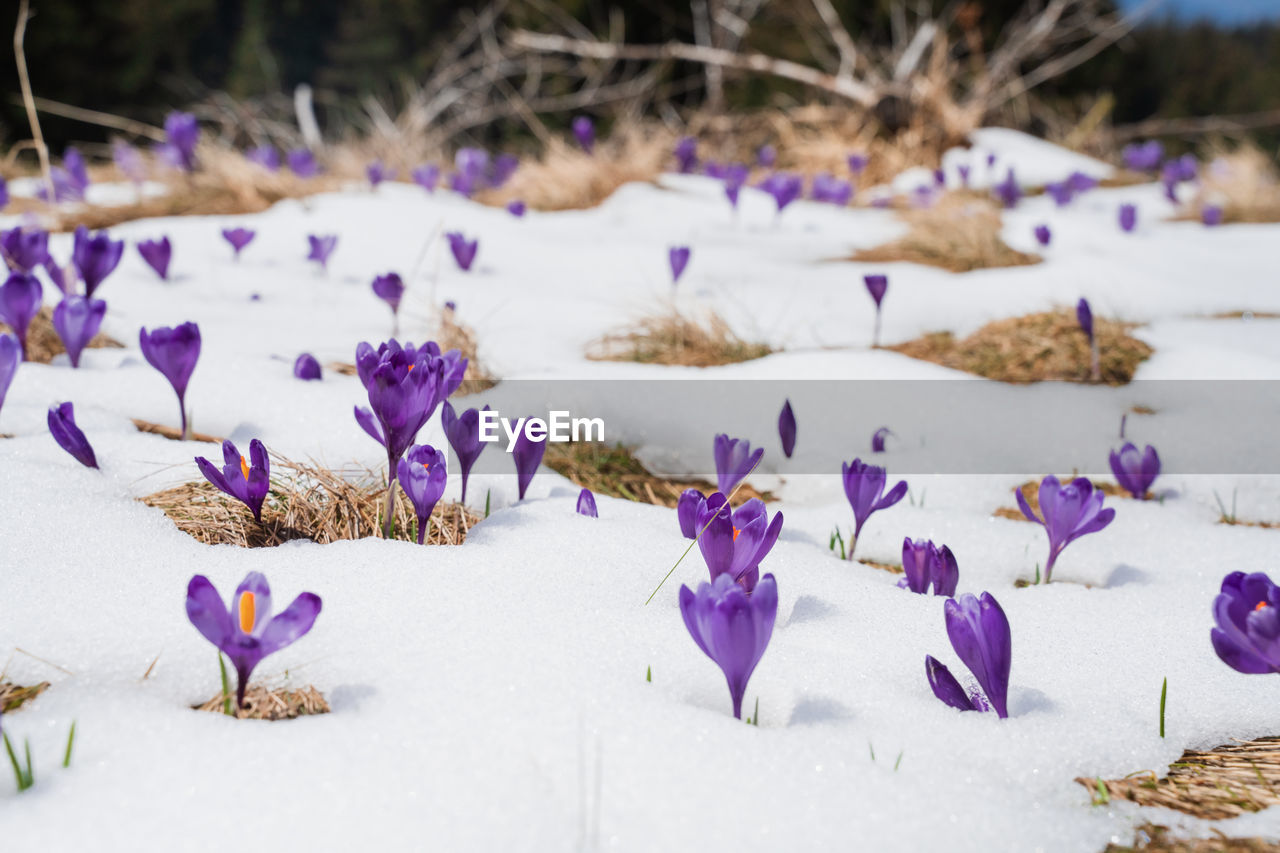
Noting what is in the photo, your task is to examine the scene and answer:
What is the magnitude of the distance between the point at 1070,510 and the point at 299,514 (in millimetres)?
1344

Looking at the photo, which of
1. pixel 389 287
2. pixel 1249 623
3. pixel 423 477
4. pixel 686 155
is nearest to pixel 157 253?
pixel 389 287

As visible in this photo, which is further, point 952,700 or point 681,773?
point 952,700

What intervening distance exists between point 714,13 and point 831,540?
10315 mm

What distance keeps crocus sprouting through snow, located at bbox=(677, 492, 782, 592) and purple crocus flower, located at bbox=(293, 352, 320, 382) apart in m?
1.38

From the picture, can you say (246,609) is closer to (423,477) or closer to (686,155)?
(423,477)

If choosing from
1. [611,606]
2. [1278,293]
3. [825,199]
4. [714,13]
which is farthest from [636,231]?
[714,13]

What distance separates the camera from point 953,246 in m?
4.24

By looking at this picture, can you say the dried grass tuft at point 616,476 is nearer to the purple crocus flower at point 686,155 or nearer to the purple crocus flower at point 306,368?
the purple crocus flower at point 306,368

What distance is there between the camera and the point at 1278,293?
366 centimetres

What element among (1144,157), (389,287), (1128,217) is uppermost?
(1144,157)

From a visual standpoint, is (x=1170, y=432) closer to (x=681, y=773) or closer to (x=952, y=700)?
(x=952, y=700)

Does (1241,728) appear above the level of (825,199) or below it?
below

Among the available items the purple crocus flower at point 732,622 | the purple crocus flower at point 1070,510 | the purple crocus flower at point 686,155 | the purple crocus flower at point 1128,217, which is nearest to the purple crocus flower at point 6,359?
the purple crocus flower at point 732,622

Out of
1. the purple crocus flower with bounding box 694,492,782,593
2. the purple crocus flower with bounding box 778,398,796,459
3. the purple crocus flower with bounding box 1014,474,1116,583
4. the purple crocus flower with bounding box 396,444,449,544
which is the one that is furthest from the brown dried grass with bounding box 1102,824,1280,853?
the purple crocus flower with bounding box 778,398,796,459
